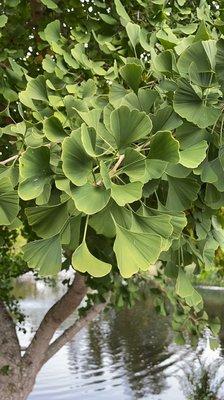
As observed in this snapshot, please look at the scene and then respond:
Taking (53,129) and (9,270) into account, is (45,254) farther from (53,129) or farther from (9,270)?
(9,270)

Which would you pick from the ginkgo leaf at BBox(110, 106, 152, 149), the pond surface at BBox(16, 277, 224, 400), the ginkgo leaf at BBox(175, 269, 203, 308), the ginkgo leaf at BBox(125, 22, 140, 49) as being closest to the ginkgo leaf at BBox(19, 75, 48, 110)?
the ginkgo leaf at BBox(125, 22, 140, 49)

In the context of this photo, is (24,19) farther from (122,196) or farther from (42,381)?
(42,381)

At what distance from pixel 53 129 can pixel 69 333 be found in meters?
3.53

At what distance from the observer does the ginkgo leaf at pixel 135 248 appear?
0.97 metres

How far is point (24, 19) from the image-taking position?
9.62 ft

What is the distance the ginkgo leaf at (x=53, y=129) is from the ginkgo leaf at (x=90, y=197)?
16 centimetres

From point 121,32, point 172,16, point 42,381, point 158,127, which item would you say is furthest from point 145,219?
point 42,381

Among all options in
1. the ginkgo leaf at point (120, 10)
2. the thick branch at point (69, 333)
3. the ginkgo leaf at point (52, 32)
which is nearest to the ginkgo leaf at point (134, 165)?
the ginkgo leaf at point (120, 10)

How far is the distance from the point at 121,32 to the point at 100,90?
31 centimetres

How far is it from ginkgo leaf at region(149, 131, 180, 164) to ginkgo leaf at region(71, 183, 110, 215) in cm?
13

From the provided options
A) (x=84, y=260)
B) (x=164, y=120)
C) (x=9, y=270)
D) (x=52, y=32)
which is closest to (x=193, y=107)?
(x=164, y=120)

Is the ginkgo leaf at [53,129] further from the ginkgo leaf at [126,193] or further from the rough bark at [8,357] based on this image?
the rough bark at [8,357]

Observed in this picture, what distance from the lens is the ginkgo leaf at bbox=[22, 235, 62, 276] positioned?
1074 millimetres

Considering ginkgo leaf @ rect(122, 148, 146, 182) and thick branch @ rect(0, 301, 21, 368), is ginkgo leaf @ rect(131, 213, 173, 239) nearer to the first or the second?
ginkgo leaf @ rect(122, 148, 146, 182)
